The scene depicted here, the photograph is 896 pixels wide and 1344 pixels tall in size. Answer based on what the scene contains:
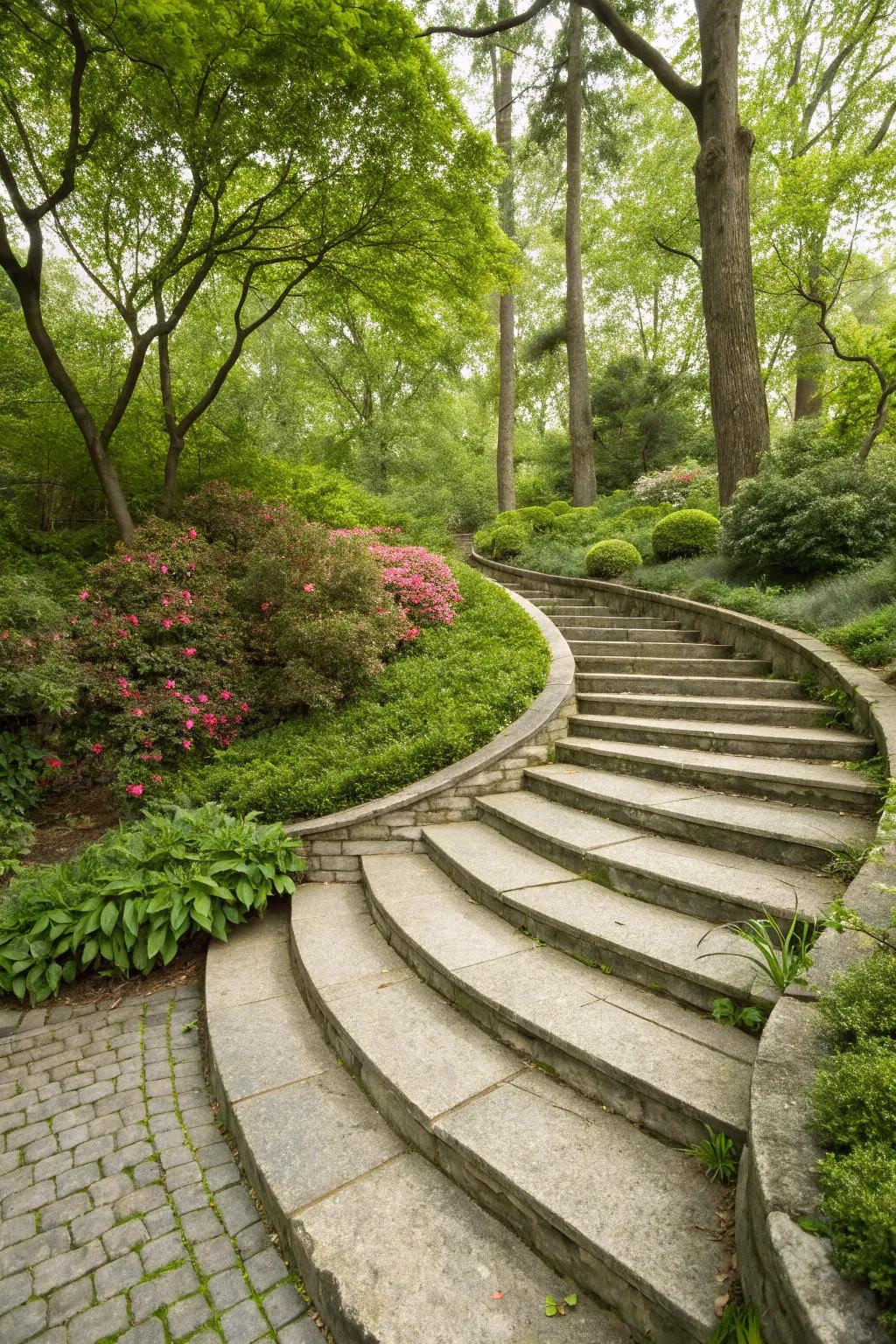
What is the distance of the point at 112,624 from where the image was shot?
214 inches

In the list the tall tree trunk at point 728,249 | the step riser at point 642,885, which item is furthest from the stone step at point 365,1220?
the tall tree trunk at point 728,249

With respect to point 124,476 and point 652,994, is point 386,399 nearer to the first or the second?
point 124,476

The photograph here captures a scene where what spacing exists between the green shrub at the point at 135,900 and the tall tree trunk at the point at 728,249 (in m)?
7.41

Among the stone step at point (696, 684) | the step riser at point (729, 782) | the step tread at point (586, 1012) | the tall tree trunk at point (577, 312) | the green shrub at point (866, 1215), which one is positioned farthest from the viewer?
the tall tree trunk at point (577, 312)

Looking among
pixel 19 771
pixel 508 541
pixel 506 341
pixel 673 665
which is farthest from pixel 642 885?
pixel 506 341

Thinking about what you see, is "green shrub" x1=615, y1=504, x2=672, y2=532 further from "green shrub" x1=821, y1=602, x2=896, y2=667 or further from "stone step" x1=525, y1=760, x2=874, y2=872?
"stone step" x1=525, y1=760, x2=874, y2=872

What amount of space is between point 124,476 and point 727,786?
8760 mm

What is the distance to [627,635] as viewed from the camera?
23.2 feet

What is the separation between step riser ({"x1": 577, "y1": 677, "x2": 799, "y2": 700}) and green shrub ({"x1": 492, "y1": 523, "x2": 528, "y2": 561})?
21.1 feet

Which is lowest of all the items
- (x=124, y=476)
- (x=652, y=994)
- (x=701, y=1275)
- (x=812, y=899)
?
(x=701, y=1275)

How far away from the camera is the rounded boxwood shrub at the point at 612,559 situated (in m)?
8.81

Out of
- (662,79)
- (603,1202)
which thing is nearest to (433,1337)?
(603,1202)

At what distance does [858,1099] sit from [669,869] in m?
1.57

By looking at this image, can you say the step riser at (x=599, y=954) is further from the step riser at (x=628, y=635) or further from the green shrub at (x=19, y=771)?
the green shrub at (x=19, y=771)
